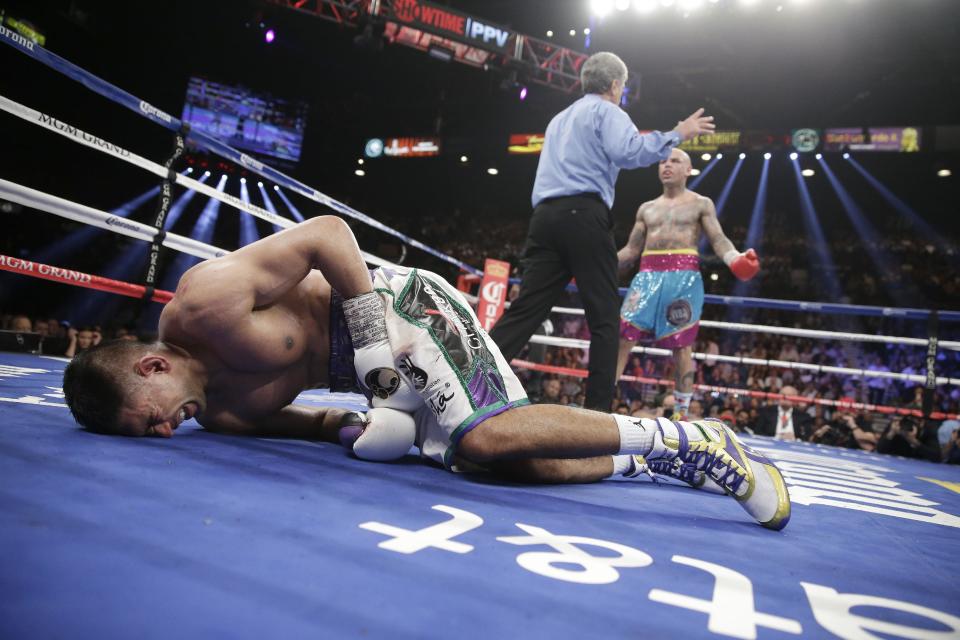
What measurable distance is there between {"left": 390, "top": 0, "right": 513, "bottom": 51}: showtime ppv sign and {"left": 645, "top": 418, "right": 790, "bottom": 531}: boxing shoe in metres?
8.80

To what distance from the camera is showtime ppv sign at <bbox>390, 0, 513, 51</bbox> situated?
860 cm

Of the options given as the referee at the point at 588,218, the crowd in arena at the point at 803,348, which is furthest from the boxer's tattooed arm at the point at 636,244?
the crowd in arena at the point at 803,348

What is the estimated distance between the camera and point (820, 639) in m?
0.56

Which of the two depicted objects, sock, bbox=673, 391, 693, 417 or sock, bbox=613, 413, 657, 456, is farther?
sock, bbox=673, 391, 693, 417

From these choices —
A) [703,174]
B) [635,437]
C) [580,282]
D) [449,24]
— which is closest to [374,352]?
[635,437]

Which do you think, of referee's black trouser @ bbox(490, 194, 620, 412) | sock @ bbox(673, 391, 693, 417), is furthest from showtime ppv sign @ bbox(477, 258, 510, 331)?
referee's black trouser @ bbox(490, 194, 620, 412)

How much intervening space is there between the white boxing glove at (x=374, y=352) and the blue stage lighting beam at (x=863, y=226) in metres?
12.7

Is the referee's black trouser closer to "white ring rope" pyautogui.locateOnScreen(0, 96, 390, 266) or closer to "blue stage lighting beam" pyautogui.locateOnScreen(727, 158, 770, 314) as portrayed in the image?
"white ring rope" pyautogui.locateOnScreen(0, 96, 390, 266)

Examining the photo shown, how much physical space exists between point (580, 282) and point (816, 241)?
41.0 feet

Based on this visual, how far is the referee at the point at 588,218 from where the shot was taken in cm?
204

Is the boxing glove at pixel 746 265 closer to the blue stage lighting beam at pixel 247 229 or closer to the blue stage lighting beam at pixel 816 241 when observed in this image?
the blue stage lighting beam at pixel 816 241

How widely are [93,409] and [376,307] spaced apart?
596mm

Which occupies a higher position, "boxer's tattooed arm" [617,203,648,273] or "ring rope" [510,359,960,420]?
"boxer's tattooed arm" [617,203,648,273]

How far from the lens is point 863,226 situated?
12.4m
